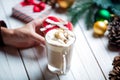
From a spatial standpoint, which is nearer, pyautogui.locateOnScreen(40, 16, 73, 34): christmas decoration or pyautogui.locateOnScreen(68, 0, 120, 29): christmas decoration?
pyautogui.locateOnScreen(40, 16, 73, 34): christmas decoration

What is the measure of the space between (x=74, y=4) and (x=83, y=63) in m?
0.27

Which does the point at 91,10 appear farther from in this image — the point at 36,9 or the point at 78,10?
the point at 36,9

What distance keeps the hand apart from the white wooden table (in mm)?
21

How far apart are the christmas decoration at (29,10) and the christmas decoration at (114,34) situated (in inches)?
10.0

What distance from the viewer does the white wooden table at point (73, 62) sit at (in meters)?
0.80

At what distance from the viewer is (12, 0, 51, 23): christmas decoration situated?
96cm

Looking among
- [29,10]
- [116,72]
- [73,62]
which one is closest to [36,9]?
[29,10]

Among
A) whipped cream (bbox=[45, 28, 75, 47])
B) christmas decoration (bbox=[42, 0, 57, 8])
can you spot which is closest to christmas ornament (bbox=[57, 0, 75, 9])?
christmas decoration (bbox=[42, 0, 57, 8])

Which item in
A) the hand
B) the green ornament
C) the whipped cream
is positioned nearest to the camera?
the whipped cream

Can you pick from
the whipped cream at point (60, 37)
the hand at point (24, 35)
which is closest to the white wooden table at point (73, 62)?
the hand at point (24, 35)

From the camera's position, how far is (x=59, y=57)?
74 centimetres

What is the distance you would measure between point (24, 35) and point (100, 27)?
265mm

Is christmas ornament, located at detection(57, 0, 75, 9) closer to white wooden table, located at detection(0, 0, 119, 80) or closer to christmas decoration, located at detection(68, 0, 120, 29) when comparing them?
christmas decoration, located at detection(68, 0, 120, 29)

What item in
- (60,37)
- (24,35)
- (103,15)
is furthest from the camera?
(103,15)
